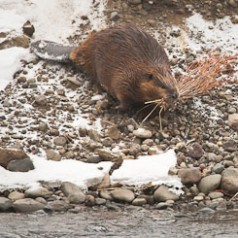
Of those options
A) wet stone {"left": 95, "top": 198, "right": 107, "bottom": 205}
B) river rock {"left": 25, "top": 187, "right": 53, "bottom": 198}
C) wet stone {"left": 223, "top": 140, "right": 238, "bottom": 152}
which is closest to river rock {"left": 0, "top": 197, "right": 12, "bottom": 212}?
river rock {"left": 25, "top": 187, "right": 53, "bottom": 198}

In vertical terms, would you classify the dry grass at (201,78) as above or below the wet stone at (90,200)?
above

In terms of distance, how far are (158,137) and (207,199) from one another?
0.87 metres

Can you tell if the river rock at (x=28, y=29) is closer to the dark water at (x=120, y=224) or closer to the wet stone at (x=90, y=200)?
the wet stone at (x=90, y=200)

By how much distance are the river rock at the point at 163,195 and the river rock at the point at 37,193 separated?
0.72 meters

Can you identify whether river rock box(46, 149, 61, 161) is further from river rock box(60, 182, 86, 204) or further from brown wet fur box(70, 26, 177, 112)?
brown wet fur box(70, 26, 177, 112)

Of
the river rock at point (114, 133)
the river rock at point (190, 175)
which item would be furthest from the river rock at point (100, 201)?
the river rock at point (114, 133)

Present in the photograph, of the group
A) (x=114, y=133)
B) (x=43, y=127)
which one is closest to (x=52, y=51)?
(x=43, y=127)

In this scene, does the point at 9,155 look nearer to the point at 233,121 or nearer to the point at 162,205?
the point at 162,205

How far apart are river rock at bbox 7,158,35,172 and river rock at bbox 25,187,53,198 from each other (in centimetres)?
25

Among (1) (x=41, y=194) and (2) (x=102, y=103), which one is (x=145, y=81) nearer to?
(2) (x=102, y=103)

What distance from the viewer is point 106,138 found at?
238 inches

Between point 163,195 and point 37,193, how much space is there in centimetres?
85

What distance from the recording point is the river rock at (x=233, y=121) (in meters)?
6.24

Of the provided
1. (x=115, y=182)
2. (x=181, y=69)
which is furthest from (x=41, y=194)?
(x=181, y=69)
